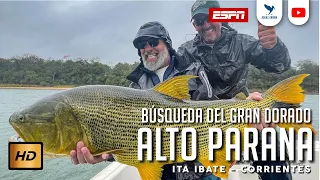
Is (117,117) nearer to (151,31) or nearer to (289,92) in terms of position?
(151,31)

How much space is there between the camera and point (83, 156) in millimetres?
1975

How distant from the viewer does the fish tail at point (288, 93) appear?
204 cm

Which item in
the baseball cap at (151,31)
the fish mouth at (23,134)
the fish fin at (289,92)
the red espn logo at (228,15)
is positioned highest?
the red espn logo at (228,15)

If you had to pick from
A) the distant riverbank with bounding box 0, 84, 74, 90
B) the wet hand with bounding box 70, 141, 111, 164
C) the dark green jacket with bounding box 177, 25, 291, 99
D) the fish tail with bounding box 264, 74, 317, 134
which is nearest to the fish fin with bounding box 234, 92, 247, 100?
the dark green jacket with bounding box 177, 25, 291, 99

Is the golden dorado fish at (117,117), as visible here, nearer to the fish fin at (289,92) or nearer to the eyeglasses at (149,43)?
the fish fin at (289,92)

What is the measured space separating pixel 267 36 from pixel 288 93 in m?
0.36

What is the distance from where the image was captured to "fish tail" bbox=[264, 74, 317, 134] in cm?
204

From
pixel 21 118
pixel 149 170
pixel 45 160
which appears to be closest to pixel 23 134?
pixel 21 118

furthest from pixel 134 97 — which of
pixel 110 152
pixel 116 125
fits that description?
pixel 110 152

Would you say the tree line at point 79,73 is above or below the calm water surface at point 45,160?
above

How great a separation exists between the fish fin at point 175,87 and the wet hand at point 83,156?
1.58 ft

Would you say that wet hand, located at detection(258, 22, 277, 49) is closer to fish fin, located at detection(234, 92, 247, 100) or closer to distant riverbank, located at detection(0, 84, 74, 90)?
fish fin, located at detection(234, 92, 247, 100)

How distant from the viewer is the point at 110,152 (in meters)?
1.98

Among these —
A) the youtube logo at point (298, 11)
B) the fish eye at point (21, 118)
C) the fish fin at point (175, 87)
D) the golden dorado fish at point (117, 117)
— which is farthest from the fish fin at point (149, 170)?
the youtube logo at point (298, 11)
